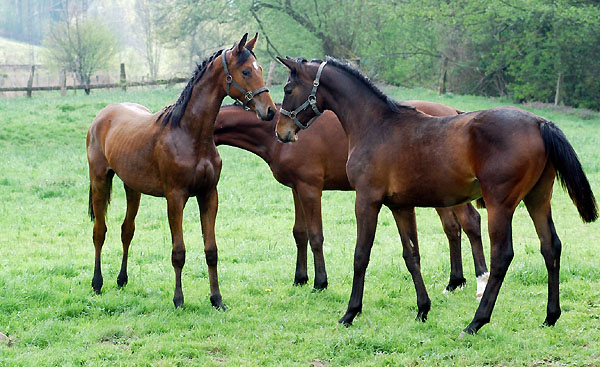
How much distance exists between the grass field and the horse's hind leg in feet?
0.73

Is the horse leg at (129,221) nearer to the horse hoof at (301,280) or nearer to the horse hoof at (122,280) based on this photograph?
the horse hoof at (122,280)

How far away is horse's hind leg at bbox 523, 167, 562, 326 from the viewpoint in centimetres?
505

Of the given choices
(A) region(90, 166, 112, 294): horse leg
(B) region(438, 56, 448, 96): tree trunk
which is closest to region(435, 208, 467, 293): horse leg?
(A) region(90, 166, 112, 294): horse leg

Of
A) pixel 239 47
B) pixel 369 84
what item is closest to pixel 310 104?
pixel 369 84

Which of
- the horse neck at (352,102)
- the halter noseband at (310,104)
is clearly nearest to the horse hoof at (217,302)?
the halter noseband at (310,104)

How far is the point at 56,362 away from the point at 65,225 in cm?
609

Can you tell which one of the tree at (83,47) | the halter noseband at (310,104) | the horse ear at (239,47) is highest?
the tree at (83,47)

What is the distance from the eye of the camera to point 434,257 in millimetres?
8078

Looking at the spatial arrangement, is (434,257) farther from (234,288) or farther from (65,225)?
(65,225)

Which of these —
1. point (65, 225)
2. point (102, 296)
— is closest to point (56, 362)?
point (102, 296)

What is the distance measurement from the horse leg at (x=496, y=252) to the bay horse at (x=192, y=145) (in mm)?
2190

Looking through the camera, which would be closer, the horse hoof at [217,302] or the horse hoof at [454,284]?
the horse hoof at [217,302]

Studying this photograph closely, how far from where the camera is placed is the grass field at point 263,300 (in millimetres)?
4789

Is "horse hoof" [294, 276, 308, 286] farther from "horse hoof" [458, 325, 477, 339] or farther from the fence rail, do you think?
the fence rail
